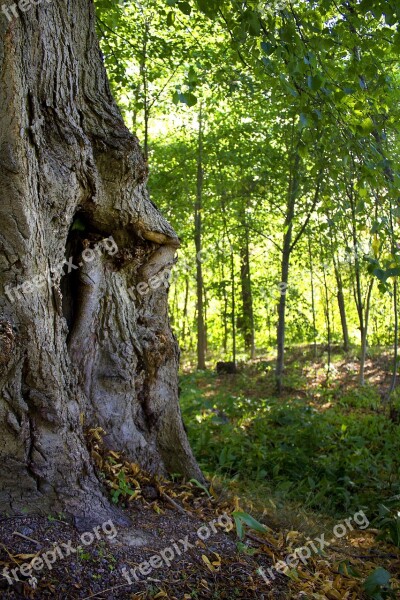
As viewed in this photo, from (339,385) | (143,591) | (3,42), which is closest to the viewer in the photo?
(143,591)

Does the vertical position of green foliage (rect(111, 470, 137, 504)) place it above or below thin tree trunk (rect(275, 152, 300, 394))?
below

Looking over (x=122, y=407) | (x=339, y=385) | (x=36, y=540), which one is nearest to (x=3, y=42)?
(x=122, y=407)

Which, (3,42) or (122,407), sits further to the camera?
(122,407)

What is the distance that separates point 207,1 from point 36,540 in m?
3.52

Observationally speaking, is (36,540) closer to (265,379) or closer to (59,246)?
(59,246)

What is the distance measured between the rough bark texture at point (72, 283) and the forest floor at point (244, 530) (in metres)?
0.22

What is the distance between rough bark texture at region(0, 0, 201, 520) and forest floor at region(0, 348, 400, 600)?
0.22 meters

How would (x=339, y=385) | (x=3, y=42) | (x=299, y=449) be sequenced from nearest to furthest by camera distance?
(x=3, y=42), (x=299, y=449), (x=339, y=385)

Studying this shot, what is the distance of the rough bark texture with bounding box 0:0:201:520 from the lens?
9.16 feet

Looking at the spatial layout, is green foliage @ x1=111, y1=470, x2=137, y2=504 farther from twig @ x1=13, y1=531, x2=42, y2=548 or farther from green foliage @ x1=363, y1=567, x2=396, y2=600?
green foliage @ x1=363, y1=567, x2=396, y2=600

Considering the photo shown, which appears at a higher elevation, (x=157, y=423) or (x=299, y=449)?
(x=157, y=423)

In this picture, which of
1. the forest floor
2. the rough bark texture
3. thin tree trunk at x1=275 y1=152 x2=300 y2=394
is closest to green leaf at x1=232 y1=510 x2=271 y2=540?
the forest floor

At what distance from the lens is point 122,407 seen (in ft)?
12.2

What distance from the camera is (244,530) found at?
3.40 m
